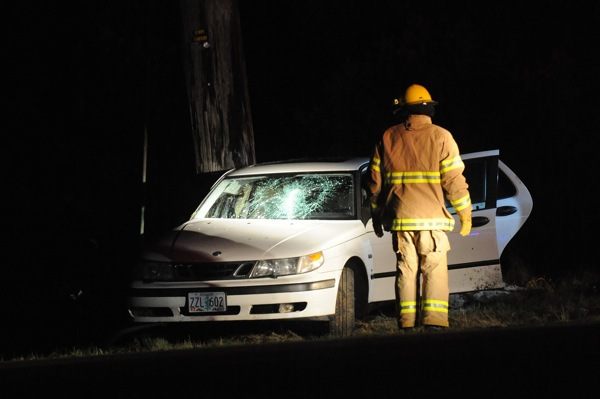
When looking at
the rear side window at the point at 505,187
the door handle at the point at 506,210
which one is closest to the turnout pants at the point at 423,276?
the door handle at the point at 506,210

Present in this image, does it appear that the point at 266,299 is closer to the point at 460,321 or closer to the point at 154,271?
the point at 154,271

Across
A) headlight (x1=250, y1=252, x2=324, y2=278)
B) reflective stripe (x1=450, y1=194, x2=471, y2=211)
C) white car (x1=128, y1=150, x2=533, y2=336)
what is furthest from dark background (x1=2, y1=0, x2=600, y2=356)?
reflective stripe (x1=450, y1=194, x2=471, y2=211)

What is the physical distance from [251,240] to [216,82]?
373 centimetres

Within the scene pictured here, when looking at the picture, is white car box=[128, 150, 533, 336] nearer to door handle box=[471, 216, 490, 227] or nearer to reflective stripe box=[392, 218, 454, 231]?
door handle box=[471, 216, 490, 227]

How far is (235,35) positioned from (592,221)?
6024 millimetres

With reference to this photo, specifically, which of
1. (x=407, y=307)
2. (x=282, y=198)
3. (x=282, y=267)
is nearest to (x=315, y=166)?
(x=282, y=198)

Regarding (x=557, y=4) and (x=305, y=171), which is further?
(x=557, y=4)

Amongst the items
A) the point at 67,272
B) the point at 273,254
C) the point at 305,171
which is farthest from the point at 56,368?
the point at 67,272

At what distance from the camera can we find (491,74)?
706 inches

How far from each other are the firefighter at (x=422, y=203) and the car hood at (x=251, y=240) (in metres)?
0.64

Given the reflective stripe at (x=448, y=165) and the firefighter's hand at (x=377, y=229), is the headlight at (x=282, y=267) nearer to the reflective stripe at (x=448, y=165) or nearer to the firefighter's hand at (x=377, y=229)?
the firefighter's hand at (x=377, y=229)

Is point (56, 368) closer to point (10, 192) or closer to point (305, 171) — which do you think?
point (305, 171)

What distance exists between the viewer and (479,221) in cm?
1132

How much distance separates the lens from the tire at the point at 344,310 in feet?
33.3
